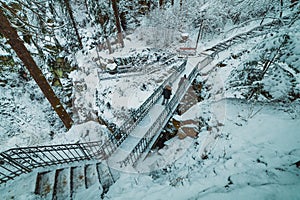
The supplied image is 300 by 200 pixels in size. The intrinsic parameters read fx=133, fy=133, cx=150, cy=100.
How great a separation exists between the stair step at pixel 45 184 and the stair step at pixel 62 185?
112 mm

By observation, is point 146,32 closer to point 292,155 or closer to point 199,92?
point 199,92

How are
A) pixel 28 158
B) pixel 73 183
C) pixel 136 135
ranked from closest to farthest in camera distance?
1. pixel 73 183
2. pixel 28 158
3. pixel 136 135

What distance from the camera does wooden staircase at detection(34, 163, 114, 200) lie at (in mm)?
3934

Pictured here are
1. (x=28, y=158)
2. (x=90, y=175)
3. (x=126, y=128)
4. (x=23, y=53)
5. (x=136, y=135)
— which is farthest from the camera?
(x=126, y=128)

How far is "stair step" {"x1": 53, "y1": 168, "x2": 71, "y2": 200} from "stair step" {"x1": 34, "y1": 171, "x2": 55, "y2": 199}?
4.4 inches

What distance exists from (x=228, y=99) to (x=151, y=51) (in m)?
12.4

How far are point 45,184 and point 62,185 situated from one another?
0.49m

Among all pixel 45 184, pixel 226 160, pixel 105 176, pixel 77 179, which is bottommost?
pixel 105 176

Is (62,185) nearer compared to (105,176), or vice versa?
(62,185)

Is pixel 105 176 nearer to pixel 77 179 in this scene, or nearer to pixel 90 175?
pixel 90 175

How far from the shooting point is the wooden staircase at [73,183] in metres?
3.93

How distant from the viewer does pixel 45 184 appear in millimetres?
4078

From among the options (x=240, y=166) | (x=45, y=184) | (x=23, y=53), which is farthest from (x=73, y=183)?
(x=23, y=53)

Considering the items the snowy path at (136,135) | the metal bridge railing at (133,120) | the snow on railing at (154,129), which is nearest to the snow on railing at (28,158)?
the snowy path at (136,135)
